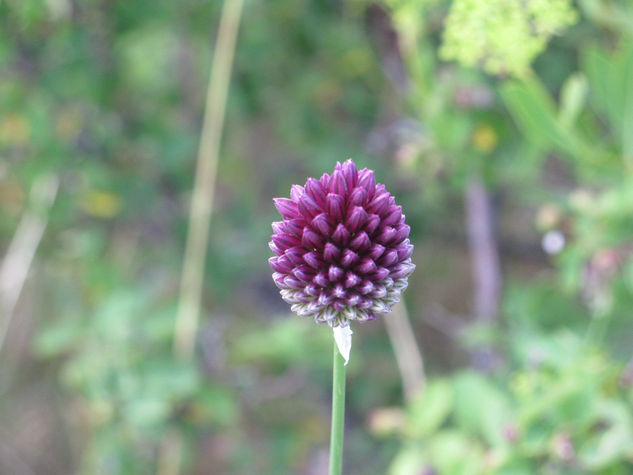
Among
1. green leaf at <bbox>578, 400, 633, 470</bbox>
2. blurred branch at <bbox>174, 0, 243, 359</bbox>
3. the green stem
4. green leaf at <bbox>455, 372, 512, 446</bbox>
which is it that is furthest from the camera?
blurred branch at <bbox>174, 0, 243, 359</bbox>

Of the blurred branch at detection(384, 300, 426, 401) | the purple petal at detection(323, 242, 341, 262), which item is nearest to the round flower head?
the purple petal at detection(323, 242, 341, 262)

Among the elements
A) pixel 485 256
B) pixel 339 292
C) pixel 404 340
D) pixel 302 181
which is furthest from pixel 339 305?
pixel 302 181

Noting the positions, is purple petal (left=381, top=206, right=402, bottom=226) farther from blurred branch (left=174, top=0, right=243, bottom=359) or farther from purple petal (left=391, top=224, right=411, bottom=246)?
blurred branch (left=174, top=0, right=243, bottom=359)

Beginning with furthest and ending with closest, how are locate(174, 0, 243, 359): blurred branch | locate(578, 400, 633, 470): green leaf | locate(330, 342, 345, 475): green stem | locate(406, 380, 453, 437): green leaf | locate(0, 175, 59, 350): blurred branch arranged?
1. locate(0, 175, 59, 350): blurred branch
2. locate(174, 0, 243, 359): blurred branch
3. locate(406, 380, 453, 437): green leaf
4. locate(578, 400, 633, 470): green leaf
5. locate(330, 342, 345, 475): green stem

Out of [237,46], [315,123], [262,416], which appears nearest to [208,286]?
[262,416]

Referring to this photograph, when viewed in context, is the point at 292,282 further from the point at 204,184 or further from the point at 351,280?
the point at 204,184

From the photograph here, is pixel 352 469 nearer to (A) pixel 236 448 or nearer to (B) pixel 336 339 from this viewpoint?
(A) pixel 236 448

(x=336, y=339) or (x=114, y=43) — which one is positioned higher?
(x=114, y=43)
